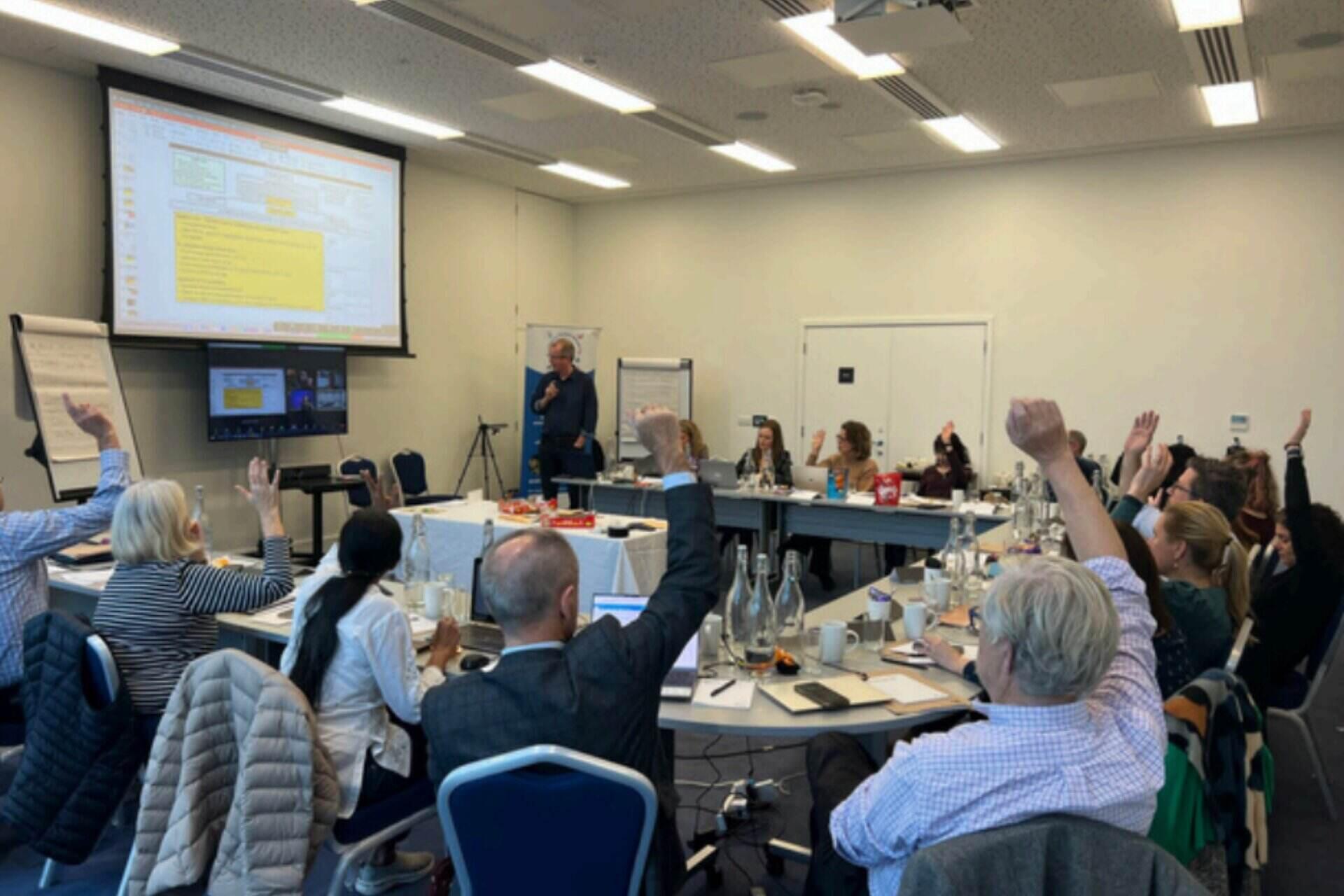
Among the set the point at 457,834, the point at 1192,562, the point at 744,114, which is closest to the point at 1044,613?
the point at 457,834

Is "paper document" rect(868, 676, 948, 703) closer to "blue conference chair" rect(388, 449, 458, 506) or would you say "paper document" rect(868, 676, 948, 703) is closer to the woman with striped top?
the woman with striped top

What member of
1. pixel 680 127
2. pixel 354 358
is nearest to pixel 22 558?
pixel 354 358

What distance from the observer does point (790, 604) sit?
9.72ft

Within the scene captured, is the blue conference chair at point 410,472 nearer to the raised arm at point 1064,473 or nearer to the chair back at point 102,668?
the chair back at point 102,668

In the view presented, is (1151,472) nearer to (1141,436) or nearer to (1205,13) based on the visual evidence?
(1141,436)

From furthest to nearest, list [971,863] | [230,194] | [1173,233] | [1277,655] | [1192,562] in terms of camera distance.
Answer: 1. [1173,233]
2. [230,194]
3. [1277,655]
4. [1192,562]
5. [971,863]

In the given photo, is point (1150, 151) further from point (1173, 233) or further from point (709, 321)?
point (709, 321)

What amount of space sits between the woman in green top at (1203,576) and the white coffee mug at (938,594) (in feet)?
2.23

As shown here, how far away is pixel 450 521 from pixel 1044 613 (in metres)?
4.20

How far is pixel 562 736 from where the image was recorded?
66.4 inches

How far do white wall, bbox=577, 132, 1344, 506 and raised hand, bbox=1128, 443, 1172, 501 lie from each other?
5917 millimetres

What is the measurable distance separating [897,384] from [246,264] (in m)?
5.65

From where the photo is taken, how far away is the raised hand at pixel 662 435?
75.0 inches

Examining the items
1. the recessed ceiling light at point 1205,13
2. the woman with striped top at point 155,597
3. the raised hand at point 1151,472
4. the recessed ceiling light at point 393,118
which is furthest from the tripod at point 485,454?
the raised hand at point 1151,472
